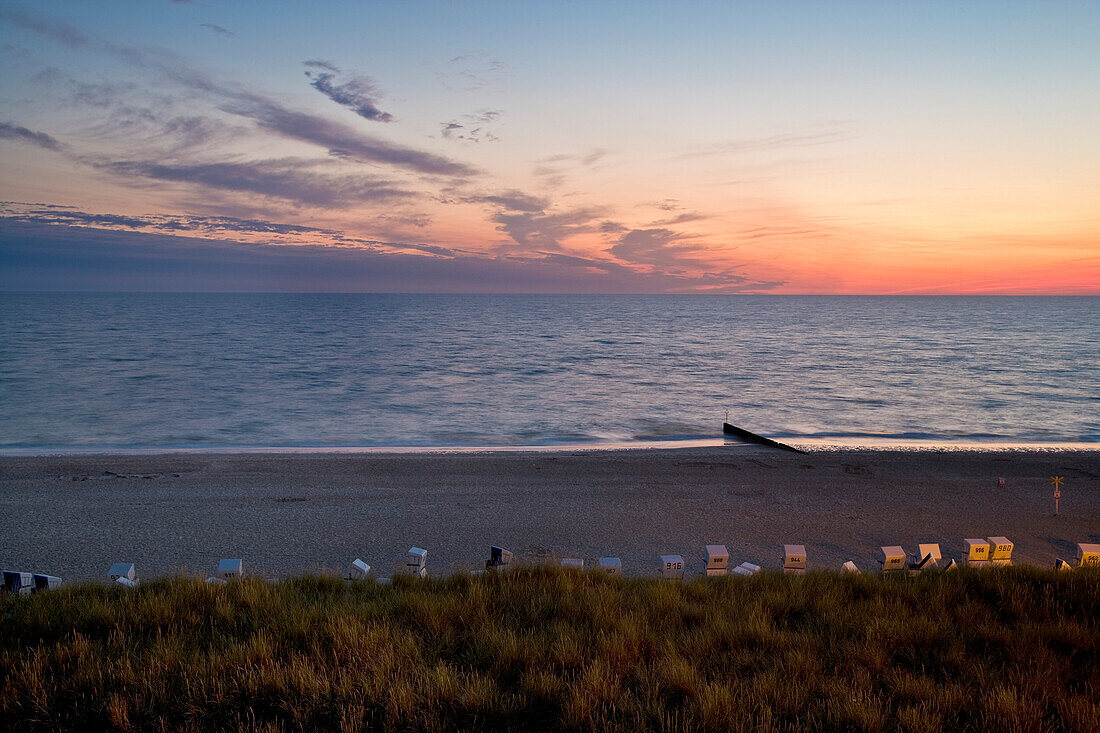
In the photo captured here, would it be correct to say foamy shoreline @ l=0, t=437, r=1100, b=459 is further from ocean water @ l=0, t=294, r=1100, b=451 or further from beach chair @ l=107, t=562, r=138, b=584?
beach chair @ l=107, t=562, r=138, b=584

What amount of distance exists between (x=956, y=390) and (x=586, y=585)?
120 feet

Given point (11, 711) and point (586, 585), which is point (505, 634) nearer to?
point (586, 585)

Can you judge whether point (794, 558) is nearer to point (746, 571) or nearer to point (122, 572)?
point (746, 571)

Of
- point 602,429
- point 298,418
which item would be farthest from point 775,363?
point 298,418

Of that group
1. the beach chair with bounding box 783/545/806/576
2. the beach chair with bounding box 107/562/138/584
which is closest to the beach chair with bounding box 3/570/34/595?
the beach chair with bounding box 107/562/138/584

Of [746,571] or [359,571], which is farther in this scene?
[746,571]

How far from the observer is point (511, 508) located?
11977mm

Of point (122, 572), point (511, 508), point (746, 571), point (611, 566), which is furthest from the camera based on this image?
point (511, 508)

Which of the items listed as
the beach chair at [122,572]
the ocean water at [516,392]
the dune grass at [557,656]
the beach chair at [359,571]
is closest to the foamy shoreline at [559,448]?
the ocean water at [516,392]

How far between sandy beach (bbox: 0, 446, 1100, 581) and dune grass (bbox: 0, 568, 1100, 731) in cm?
285

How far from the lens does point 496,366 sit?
149 feet

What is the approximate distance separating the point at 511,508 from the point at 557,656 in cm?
779

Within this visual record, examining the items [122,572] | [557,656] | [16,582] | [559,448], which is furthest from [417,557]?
[559,448]

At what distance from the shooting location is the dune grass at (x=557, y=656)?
356 centimetres
